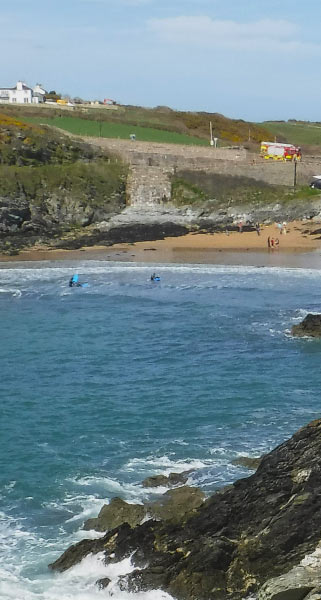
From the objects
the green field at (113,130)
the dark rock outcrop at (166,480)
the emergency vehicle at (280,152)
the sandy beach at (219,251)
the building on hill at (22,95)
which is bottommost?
the dark rock outcrop at (166,480)

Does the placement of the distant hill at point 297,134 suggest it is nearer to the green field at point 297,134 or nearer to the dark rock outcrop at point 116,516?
the green field at point 297,134

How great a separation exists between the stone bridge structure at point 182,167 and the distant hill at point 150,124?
28.6ft

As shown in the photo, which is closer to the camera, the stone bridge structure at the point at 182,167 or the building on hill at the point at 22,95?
the stone bridge structure at the point at 182,167

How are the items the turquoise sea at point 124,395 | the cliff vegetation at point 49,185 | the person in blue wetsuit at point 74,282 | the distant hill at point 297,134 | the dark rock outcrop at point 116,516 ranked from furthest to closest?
1. the distant hill at point 297,134
2. the cliff vegetation at point 49,185
3. the person in blue wetsuit at point 74,282
4. the turquoise sea at point 124,395
5. the dark rock outcrop at point 116,516

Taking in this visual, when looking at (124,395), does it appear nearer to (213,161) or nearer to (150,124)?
(213,161)

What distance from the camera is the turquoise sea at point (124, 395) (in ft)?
61.9

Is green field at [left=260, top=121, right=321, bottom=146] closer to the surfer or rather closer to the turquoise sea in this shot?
the surfer

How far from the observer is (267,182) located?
69.0m

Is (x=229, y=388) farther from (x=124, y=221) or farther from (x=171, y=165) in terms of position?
(x=171, y=165)

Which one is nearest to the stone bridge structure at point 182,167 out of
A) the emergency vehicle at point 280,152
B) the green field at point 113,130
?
the emergency vehicle at point 280,152

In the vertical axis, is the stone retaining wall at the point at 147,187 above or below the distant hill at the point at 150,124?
below

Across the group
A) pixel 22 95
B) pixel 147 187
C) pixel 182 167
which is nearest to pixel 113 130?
pixel 182 167

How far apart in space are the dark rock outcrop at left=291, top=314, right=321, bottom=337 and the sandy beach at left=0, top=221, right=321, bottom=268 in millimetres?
16545

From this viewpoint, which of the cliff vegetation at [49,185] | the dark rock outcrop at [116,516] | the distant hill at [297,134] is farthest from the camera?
the distant hill at [297,134]
